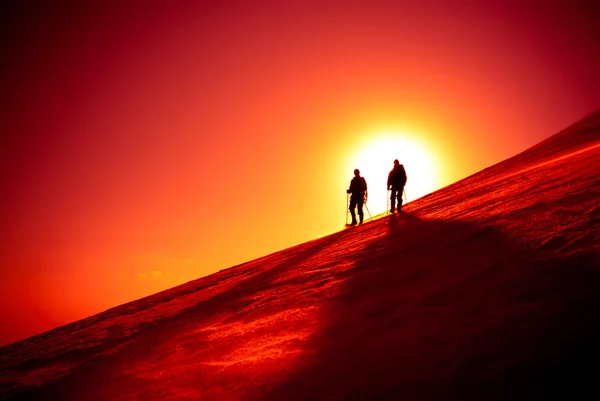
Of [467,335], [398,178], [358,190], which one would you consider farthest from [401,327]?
[358,190]

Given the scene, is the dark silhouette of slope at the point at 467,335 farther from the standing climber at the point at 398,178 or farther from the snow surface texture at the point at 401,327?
the standing climber at the point at 398,178

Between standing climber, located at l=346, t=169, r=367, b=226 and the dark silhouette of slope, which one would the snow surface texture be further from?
standing climber, located at l=346, t=169, r=367, b=226

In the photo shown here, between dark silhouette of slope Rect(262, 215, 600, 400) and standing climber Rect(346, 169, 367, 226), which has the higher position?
standing climber Rect(346, 169, 367, 226)

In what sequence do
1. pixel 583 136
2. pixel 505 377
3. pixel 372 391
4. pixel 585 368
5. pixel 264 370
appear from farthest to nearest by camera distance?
pixel 583 136 < pixel 264 370 < pixel 372 391 < pixel 505 377 < pixel 585 368

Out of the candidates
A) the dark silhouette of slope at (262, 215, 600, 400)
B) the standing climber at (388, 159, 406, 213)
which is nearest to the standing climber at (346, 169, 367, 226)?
the standing climber at (388, 159, 406, 213)

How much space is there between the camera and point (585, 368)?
2.85m

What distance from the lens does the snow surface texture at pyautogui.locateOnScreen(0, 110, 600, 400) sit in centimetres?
331

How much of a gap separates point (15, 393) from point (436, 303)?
298 inches

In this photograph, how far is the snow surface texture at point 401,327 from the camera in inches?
130

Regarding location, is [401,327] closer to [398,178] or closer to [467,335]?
[467,335]

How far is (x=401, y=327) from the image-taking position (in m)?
4.44

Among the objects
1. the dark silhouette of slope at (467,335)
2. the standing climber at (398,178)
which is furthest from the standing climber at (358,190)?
the dark silhouette of slope at (467,335)

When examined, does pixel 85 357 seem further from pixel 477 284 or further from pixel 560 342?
pixel 560 342

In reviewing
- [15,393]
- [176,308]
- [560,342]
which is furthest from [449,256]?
[15,393]
